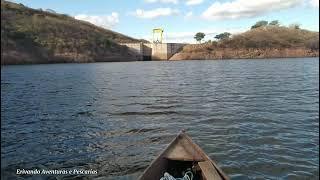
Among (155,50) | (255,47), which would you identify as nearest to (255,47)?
(255,47)

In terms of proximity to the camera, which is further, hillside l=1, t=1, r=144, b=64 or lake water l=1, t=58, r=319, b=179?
hillside l=1, t=1, r=144, b=64

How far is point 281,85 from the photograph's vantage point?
136ft

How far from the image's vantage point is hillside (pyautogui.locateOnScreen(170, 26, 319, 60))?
166m

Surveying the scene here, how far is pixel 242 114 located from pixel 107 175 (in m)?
12.9

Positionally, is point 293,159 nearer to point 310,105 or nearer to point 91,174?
point 91,174

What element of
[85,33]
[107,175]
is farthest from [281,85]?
[85,33]

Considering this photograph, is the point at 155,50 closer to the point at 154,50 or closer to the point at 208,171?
the point at 154,50

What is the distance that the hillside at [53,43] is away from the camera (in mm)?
133375

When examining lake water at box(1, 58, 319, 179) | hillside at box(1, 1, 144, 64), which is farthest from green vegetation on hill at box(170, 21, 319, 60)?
lake water at box(1, 58, 319, 179)

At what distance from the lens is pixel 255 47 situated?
170 m

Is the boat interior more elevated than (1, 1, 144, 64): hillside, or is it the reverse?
(1, 1, 144, 64): hillside

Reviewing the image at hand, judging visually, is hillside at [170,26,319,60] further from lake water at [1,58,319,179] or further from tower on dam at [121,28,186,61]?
lake water at [1,58,319,179]

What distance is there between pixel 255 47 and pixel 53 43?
8756 cm

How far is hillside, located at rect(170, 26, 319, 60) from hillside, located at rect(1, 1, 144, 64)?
30.6 m
